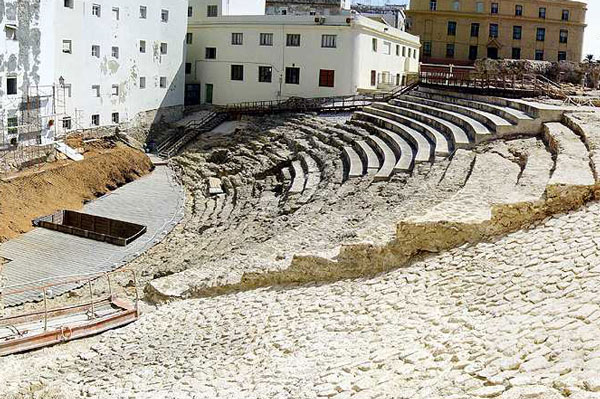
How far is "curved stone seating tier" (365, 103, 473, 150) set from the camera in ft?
78.1

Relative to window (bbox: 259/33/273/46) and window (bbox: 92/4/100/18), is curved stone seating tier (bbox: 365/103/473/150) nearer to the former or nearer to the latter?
window (bbox: 259/33/273/46)

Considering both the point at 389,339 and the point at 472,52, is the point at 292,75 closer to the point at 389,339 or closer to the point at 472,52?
the point at 472,52

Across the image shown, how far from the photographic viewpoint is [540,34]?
6094 cm

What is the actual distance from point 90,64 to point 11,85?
21.5 ft

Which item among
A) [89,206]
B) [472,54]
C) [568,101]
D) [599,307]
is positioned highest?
[472,54]

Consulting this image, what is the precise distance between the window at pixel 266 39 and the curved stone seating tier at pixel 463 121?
12.3 m

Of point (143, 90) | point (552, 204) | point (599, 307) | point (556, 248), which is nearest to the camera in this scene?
point (599, 307)

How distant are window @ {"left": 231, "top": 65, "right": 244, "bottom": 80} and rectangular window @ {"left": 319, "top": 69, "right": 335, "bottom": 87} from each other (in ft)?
17.9

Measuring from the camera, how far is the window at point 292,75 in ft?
142

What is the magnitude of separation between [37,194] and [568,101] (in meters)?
22.7

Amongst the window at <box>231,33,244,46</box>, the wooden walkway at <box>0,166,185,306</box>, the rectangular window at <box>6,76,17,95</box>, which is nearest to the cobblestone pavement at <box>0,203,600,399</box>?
the wooden walkway at <box>0,166,185,306</box>

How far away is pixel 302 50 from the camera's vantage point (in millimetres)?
42844

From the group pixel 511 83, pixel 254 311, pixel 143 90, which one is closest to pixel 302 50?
pixel 143 90

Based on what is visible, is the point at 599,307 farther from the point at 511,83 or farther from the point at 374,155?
the point at 511,83
